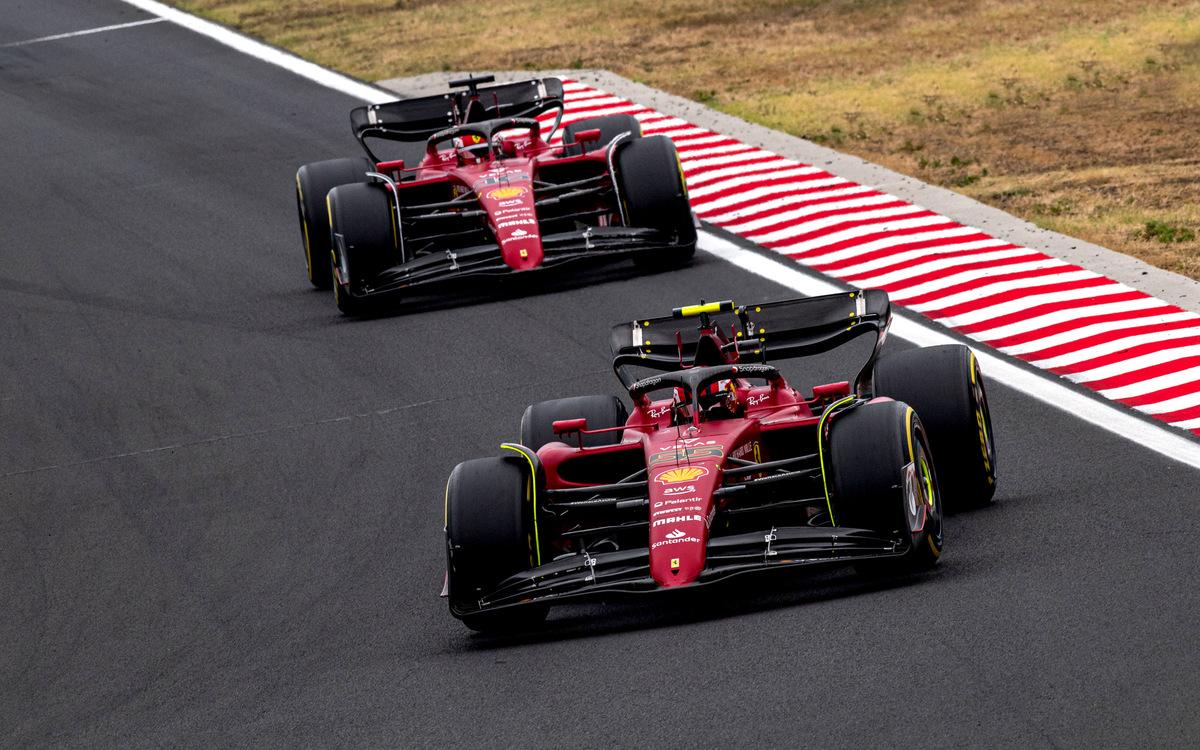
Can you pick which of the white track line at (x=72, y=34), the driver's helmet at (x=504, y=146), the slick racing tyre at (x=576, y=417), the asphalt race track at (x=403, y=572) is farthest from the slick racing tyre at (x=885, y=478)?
the white track line at (x=72, y=34)

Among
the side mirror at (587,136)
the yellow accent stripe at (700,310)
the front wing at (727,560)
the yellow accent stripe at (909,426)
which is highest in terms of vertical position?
the yellow accent stripe at (700,310)

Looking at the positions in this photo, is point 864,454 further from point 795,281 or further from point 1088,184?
point 1088,184

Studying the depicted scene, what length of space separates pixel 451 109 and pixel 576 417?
8221 mm

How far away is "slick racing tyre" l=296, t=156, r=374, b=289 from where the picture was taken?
57.9 ft

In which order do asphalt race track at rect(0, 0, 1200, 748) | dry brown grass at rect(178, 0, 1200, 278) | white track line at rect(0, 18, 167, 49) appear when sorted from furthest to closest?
white track line at rect(0, 18, 167, 49) → dry brown grass at rect(178, 0, 1200, 278) → asphalt race track at rect(0, 0, 1200, 748)

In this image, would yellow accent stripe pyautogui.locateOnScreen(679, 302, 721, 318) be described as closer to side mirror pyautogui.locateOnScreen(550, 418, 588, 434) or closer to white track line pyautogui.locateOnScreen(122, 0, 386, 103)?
side mirror pyautogui.locateOnScreen(550, 418, 588, 434)

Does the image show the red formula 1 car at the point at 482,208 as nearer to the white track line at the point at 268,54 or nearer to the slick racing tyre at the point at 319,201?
the slick racing tyre at the point at 319,201

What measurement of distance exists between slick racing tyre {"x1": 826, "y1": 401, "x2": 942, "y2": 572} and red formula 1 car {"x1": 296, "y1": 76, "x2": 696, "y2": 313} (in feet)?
23.9

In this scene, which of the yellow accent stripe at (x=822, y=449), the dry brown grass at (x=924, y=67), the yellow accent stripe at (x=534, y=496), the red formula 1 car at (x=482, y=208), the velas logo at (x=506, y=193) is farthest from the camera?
the dry brown grass at (x=924, y=67)

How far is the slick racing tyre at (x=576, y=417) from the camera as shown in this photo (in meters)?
10.6

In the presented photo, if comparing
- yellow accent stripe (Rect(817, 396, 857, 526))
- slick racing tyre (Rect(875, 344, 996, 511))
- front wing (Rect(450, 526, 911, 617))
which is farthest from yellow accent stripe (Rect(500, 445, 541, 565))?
slick racing tyre (Rect(875, 344, 996, 511))

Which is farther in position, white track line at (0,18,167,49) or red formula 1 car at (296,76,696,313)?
white track line at (0,18,167,49)

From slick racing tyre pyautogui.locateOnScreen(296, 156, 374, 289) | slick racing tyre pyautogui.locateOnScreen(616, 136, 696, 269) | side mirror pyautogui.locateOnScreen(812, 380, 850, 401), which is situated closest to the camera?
side mirror pyautogui.locateOnScreen(812, 380, 850, 401)

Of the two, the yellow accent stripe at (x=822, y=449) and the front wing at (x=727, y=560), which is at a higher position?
the yellow accent stripe at (x=822, y=449)
